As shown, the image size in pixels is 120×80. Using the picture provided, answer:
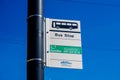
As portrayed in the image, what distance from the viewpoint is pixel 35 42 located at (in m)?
2.90

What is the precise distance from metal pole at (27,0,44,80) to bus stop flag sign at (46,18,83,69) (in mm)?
242

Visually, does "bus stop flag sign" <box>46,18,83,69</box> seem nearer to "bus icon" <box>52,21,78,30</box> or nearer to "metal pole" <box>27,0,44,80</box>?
"bus icon" <box>52,21,78,30</box>

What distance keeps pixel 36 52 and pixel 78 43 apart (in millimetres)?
757

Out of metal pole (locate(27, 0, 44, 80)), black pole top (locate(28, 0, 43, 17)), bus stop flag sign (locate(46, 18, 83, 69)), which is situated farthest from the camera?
bus stop flag sign (locate(46, 18, 83, 69))

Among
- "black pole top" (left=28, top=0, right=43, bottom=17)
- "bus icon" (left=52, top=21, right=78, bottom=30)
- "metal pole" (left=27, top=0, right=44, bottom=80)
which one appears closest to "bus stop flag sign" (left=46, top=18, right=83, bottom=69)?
"bus icon" (left=52, top=21, right=78, bottom=30)

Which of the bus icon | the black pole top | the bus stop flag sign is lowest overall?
the bus stop flag sign

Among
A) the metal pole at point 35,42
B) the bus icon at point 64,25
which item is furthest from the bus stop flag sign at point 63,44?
the metal pole at point 35,42

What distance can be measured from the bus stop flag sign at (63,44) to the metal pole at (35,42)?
0.24 metres

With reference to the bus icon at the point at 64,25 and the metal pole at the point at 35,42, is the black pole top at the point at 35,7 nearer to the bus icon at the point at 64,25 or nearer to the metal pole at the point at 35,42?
the metal pole at the point at 35,42

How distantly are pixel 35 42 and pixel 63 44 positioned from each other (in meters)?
0.56

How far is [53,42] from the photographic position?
3.28 meters

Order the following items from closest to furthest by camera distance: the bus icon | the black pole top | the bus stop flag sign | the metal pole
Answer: the metal pole → the black pole top → the bus stop flag sign → the bus icon

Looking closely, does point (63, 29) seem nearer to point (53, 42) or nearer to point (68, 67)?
point (53, 42)

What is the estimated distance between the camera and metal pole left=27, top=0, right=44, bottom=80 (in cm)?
278
